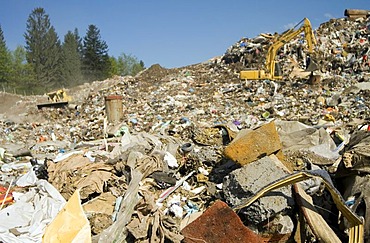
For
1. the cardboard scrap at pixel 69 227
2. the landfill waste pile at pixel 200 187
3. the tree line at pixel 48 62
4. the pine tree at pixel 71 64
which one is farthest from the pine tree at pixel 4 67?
the cardboard scrap at pixel 69 227

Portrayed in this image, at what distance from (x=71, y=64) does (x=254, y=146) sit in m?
36.4

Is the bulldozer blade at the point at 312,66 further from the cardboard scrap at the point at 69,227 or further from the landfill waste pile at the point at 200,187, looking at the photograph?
the cardboard scrap at the point at 69,227

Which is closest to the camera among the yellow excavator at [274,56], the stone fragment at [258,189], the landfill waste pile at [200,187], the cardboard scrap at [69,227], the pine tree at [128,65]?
the cardboard scrap at [69,227]

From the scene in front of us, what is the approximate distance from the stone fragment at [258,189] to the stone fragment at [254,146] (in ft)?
0.87

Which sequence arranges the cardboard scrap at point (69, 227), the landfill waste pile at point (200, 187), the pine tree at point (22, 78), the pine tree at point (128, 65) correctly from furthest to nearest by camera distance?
1. the pine tree at point (128, 65)
2. the pine tree at point (22, 78)
3. the landfill waste pile at point (200, 187)
4. the cardboard scrap at point (69, 227)

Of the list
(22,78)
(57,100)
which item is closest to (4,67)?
(22,78)

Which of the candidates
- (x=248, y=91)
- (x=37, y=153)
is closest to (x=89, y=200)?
(x=37, y=153)

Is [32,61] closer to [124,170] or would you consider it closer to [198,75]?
[198,75]

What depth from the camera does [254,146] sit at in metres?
3.70

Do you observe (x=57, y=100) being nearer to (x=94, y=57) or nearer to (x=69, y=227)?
(x=69, y=227)

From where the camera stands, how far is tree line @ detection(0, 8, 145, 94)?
34344mm

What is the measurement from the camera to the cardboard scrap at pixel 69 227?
265cm

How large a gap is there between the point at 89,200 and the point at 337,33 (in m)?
17.1

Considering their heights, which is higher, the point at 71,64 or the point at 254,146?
the point at 71,64
